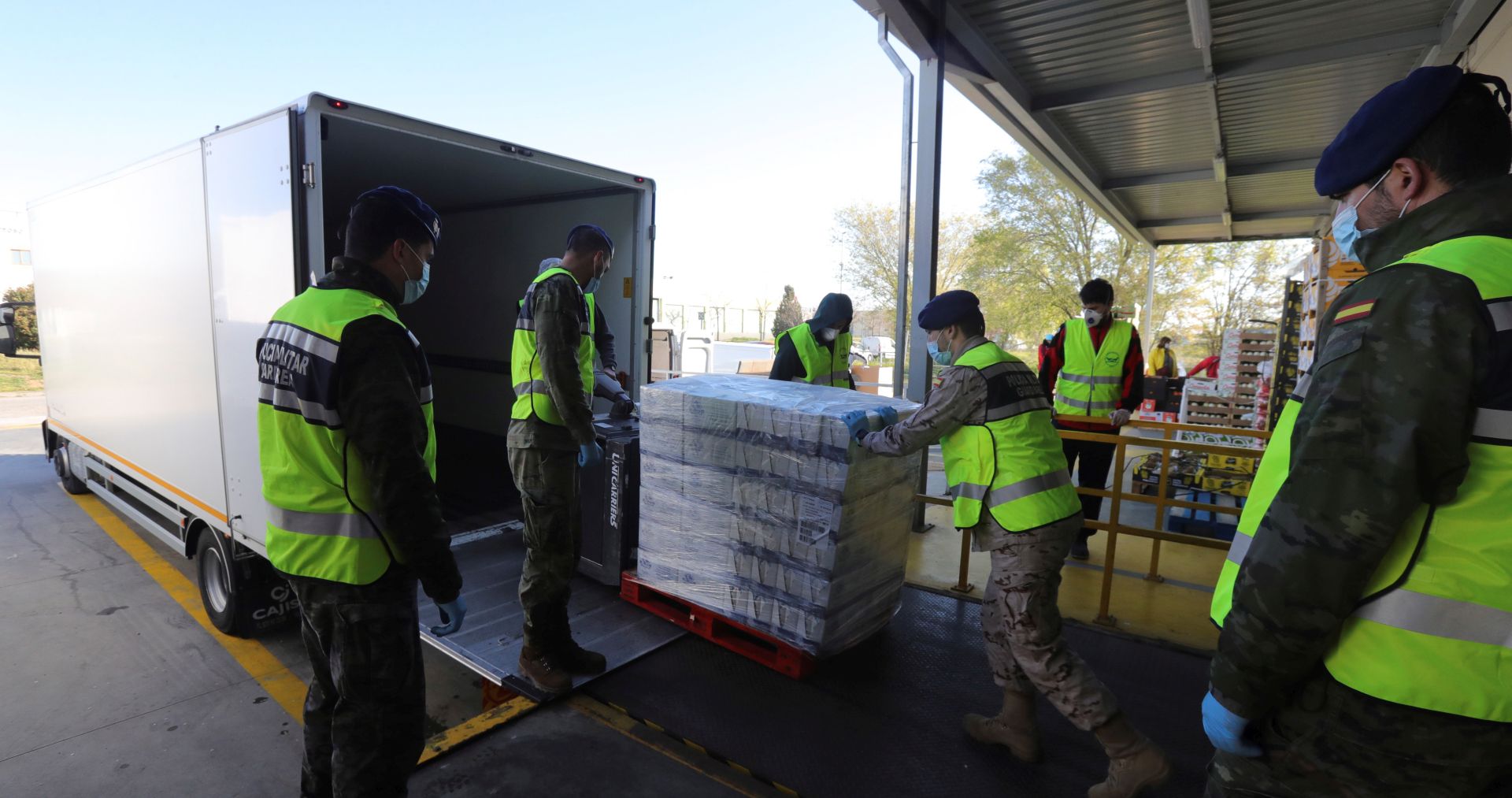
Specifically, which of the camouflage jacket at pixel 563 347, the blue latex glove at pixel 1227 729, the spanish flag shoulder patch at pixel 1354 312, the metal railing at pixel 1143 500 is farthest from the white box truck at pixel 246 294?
the spanish flag shoulder patch at pixel 1354 312

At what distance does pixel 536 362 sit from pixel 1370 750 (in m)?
3.05

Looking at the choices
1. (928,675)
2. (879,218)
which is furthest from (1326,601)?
(879,218)

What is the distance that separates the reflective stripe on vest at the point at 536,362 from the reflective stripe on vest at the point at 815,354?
2009 millimetres

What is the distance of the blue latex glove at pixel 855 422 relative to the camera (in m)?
2.97

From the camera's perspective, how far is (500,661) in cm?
337

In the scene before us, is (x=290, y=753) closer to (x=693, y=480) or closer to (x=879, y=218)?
(x=693, y=480)

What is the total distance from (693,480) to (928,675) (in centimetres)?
150

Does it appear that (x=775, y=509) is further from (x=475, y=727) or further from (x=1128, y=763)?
(x=1128, y=763)

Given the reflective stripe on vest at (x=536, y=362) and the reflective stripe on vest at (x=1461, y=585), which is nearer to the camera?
the reflective stripe on vest at (x=1461, y=585)

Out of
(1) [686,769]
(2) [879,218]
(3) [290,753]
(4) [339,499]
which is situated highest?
(2) [879,218]

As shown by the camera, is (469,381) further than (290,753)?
Yes

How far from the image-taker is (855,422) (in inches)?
117

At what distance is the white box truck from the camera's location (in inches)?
141

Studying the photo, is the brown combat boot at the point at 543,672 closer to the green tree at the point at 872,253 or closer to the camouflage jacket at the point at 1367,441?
the camouflage jacket at the point at 1367,441
